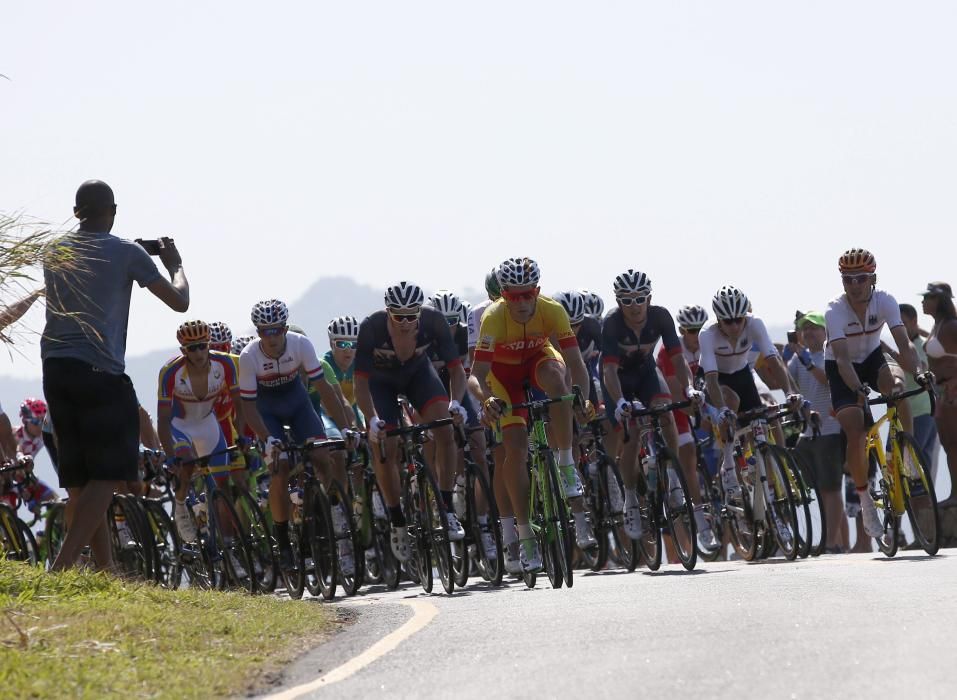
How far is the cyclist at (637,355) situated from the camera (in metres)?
15.5

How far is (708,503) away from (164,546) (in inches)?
183

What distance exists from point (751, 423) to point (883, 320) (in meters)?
1.59

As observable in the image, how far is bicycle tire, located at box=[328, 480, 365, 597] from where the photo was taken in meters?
14.2

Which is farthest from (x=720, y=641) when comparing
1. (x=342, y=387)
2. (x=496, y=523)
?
(x=342, y=387)

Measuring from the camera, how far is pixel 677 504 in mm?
14430

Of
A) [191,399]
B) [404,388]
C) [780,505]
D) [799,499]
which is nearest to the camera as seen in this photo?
[799,499]

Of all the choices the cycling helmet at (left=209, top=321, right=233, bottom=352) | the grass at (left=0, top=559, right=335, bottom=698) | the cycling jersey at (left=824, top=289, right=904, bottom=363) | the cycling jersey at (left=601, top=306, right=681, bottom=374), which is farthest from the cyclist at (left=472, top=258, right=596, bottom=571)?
the cycling helmet at (left=209, top=321, right=233, bottom=352)

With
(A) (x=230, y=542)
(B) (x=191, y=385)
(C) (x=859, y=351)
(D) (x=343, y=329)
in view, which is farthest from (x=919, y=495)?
(B) (x=191, y=385)

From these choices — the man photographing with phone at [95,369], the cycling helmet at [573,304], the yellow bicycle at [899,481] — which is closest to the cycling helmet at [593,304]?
the cycling helmet at [573,304]

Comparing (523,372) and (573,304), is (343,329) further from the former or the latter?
(523,372)

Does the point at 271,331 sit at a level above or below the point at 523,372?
above

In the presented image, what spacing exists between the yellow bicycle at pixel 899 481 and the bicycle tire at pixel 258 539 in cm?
487

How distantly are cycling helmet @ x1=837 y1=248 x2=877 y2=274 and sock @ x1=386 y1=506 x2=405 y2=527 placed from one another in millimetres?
3990

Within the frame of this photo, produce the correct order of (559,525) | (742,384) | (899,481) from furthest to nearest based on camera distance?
(742,384), (899,481), (559,525)
